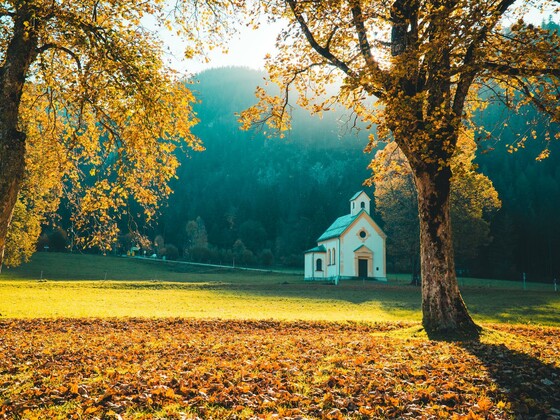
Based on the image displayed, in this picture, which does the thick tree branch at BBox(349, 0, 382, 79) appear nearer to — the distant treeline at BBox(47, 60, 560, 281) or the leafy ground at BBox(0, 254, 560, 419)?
the distant treeline at BBox(47, 60, 560, 281)

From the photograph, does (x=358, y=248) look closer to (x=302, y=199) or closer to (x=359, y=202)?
(x=359, y=202)

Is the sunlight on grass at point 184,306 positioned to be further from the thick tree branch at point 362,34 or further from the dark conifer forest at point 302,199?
the thick tree branch at point 362,34

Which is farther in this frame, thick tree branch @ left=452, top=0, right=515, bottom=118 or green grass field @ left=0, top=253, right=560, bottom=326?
green grass field @ left=0, top=253, right=560, bottom=326

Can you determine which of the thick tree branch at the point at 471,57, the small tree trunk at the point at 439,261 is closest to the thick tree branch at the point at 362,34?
the thick tree branch at the point at 471,57

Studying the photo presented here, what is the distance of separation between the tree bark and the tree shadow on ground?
993cm

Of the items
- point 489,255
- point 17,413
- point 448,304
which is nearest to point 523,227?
point 489,255

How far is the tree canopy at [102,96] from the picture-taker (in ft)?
31.3

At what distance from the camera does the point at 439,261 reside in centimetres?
1207

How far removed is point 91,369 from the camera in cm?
703

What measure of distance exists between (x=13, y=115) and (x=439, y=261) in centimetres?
1143

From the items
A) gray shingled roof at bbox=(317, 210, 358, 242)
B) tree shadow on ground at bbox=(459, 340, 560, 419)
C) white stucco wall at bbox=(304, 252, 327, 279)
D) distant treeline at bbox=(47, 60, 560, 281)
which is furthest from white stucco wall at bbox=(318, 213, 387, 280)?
tree shadow on ground at bbox=(459, 340, 560, 419)

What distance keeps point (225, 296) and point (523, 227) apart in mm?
67392

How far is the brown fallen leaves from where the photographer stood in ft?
17.0

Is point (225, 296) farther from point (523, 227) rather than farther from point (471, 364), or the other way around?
point (523, 227)
